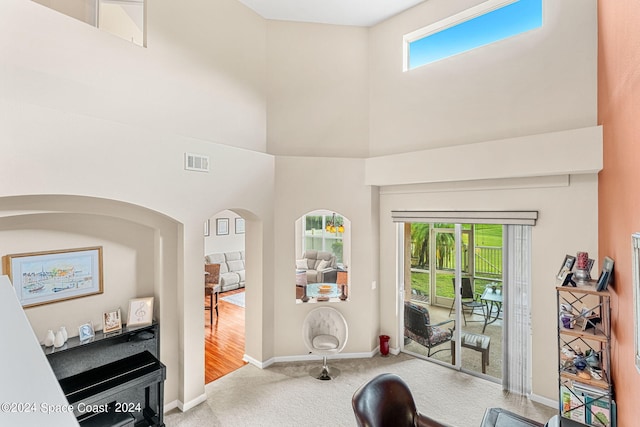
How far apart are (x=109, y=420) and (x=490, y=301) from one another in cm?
461

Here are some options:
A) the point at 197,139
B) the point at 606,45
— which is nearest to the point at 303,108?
the point at 197,139

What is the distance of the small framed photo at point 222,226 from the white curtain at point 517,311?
751 centimetres

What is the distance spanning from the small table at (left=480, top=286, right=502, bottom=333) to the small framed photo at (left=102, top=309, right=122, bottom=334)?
4.57 m

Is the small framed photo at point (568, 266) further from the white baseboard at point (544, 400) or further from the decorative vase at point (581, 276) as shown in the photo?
the white baseboard at point (544, 400)

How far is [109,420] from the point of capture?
2887 mm

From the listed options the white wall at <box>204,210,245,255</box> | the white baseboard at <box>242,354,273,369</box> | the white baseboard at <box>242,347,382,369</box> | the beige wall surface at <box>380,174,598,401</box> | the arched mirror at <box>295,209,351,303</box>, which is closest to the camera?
the beige wall surface at <box>380,174,598,401</box>

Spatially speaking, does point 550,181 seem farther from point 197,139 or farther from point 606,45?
point 197,139

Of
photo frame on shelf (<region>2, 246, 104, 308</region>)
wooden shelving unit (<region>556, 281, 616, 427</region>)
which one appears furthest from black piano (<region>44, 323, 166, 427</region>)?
wooden shelving unit (<region>556, 281, 616, 427</region>)

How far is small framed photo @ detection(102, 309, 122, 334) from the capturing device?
330 cm

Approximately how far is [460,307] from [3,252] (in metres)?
5.23

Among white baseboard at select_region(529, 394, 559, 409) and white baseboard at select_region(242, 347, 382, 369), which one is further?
white baseboard at select_region(242, 347, 382, 369)

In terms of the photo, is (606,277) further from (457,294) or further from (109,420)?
(109,420)

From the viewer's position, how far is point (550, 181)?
3.64m

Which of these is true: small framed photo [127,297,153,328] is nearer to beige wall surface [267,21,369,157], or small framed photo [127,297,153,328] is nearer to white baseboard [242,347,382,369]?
white baseboard [242,347,382,369]
